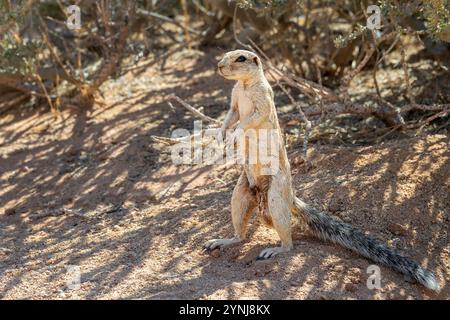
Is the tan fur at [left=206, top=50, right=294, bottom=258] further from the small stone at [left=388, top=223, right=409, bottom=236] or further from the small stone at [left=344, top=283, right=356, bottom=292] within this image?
the small stone at [left=388, top=223, right=409, bottom=236]

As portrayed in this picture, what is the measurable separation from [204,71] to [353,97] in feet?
7.29

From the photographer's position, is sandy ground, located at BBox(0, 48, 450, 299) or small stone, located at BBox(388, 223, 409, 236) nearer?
sandy ground, located at BBox(0, 48, 450, 299)

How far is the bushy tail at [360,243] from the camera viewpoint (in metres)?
4.94

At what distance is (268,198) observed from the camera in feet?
17.3

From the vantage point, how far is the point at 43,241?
20.9ft

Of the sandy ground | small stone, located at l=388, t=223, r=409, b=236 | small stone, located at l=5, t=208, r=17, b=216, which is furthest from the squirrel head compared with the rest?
small stone, located at l=5, t=208, r=17, b=216

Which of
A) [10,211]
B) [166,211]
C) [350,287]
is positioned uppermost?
[350,287]

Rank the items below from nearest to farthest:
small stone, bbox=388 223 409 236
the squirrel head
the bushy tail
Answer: the bushy tail < the squirrel head < small stone, bbox=388 223 409 236

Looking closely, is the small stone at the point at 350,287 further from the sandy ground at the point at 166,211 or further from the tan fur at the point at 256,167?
the tan fur at the point at 256,167

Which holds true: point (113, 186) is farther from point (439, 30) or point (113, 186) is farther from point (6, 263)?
point (439, 30)

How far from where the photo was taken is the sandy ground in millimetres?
5004

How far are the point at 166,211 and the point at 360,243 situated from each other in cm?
203

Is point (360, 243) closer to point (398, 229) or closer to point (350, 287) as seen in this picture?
point (350, 287)

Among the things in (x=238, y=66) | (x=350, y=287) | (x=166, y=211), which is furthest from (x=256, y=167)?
(x=166, y=211)
